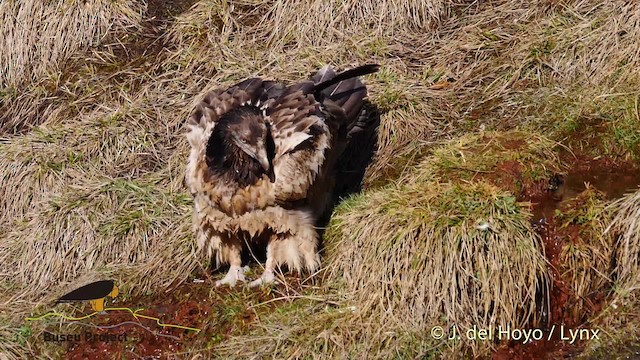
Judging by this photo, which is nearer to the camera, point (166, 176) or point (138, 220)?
point (138, 220)

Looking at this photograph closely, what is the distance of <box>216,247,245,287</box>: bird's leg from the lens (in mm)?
6070

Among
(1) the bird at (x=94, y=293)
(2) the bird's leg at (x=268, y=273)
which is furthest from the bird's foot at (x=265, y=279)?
(1) the bird at (x=94, y=293)

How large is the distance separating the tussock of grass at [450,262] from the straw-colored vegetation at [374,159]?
0.01m

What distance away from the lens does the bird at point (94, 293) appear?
19.9ft

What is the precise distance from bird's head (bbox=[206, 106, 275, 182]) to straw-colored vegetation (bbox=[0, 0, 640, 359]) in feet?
2.19

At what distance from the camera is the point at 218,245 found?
604 centimetres

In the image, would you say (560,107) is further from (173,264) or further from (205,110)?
(173,264)

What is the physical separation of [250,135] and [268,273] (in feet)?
2.95

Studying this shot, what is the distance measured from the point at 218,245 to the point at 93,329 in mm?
915

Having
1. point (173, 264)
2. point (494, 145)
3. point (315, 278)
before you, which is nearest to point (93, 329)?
point (173, 264)

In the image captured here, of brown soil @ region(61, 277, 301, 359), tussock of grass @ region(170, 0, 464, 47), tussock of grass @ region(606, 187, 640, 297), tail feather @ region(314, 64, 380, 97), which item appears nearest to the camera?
tussock of grass @ region(606, 187, 640, 297)

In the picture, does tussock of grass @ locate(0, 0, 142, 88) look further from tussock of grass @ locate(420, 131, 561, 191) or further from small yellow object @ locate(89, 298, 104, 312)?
tussock of grass @ locate(420, 131, 561, 191)

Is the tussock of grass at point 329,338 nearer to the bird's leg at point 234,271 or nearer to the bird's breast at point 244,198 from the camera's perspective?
the bird's leg at point 234,271

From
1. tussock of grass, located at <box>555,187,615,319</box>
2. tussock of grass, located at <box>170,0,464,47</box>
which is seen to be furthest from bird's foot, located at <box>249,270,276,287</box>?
tussock of grass, located at <box>170,0,464,47</box>
